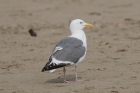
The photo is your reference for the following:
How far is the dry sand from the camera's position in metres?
7.54

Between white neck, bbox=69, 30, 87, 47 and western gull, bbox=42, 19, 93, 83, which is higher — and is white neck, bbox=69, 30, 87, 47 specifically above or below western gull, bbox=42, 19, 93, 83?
above

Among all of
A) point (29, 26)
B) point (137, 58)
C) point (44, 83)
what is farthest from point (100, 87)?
point (29, 26)

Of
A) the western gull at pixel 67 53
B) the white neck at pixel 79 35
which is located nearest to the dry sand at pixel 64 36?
the western gull at pixel 67 53

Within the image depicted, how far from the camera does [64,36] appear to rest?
12211mm

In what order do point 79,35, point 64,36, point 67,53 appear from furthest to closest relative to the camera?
point 64,36, point 79,35, point 67,53

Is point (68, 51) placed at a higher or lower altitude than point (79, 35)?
lower

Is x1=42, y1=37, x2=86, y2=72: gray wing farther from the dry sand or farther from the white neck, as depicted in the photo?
the dry sand

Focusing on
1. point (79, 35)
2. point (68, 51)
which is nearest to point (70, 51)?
point (68, 51)

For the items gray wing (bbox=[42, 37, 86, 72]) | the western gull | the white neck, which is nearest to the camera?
the western gull

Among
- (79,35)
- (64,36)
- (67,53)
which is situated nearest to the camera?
(67,53)

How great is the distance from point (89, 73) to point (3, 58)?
221 centimetres

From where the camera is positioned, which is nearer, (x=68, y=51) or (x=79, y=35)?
(x=68, y=51)

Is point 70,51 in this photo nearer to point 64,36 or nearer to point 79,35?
point 79,35

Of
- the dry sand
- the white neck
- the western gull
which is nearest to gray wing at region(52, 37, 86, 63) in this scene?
the western gull
